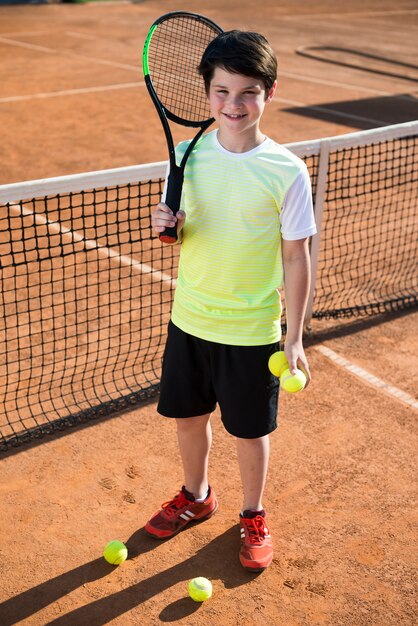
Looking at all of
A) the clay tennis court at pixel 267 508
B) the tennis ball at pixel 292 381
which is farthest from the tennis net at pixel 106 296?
the tennis ball at pixel 292 381

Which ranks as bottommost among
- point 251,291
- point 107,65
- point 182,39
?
point 107,65

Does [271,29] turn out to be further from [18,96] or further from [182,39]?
[182,39]

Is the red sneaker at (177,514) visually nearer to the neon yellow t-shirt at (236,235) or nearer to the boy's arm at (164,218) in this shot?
the neon yellow t-shirt at (236,235)

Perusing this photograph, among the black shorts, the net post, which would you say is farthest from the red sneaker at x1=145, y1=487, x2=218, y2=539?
the net post

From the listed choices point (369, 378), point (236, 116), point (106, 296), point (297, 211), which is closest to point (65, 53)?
point (106, 296)

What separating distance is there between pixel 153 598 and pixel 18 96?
11893 millimetres

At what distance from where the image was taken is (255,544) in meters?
3.79

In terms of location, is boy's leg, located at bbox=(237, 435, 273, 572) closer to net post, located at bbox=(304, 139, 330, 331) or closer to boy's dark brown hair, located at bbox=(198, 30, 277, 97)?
boy's dark brown hair, located at bbox=(198, 30, 277, 97)

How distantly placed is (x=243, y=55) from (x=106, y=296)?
146 inches

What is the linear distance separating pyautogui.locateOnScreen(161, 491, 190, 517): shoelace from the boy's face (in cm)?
187

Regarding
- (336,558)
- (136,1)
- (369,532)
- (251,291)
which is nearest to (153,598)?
(336,558)

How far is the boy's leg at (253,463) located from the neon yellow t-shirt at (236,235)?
520mm

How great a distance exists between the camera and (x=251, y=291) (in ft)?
11.2

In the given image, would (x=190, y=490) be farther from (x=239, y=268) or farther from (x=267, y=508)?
(x=239, y=268)
